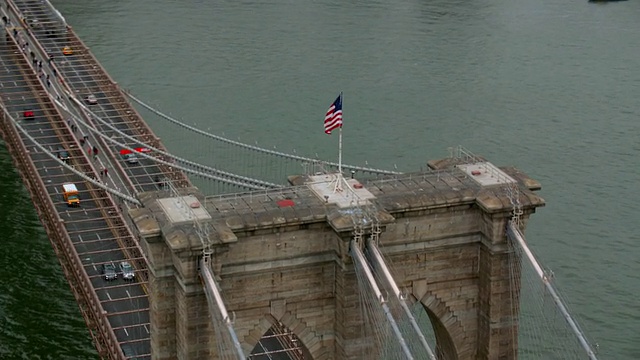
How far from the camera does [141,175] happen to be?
95188 mm

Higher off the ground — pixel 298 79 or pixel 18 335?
pixel 298 79

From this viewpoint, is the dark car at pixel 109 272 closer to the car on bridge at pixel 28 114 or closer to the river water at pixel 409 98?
the river water at pixel 409 98

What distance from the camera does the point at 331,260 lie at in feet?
172

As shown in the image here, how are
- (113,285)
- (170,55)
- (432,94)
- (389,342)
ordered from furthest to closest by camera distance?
(170,55), (432,94), (113,285), (389,342)

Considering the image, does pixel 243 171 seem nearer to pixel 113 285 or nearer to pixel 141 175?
pixel 141 175

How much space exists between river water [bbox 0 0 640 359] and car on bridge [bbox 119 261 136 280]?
431cm

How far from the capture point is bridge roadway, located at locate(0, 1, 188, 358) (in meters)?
73.9

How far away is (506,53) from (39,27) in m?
46.8

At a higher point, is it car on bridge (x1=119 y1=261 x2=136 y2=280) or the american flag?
the american flag

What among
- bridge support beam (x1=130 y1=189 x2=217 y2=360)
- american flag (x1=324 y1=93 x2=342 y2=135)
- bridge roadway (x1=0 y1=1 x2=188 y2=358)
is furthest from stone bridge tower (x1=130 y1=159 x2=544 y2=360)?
bridge roadway (x1=0 y1=1 x2=188 y2=358)

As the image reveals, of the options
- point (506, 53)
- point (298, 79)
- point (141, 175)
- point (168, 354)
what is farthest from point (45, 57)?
point (168, 354)

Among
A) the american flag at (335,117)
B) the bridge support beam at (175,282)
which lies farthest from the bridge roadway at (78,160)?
the american flag at (335,117)

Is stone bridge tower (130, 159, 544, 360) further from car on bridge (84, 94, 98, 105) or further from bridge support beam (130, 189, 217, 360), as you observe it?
car on bridge (84, 94, 98, 105)

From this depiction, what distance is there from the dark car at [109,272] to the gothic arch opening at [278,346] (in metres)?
13.3
